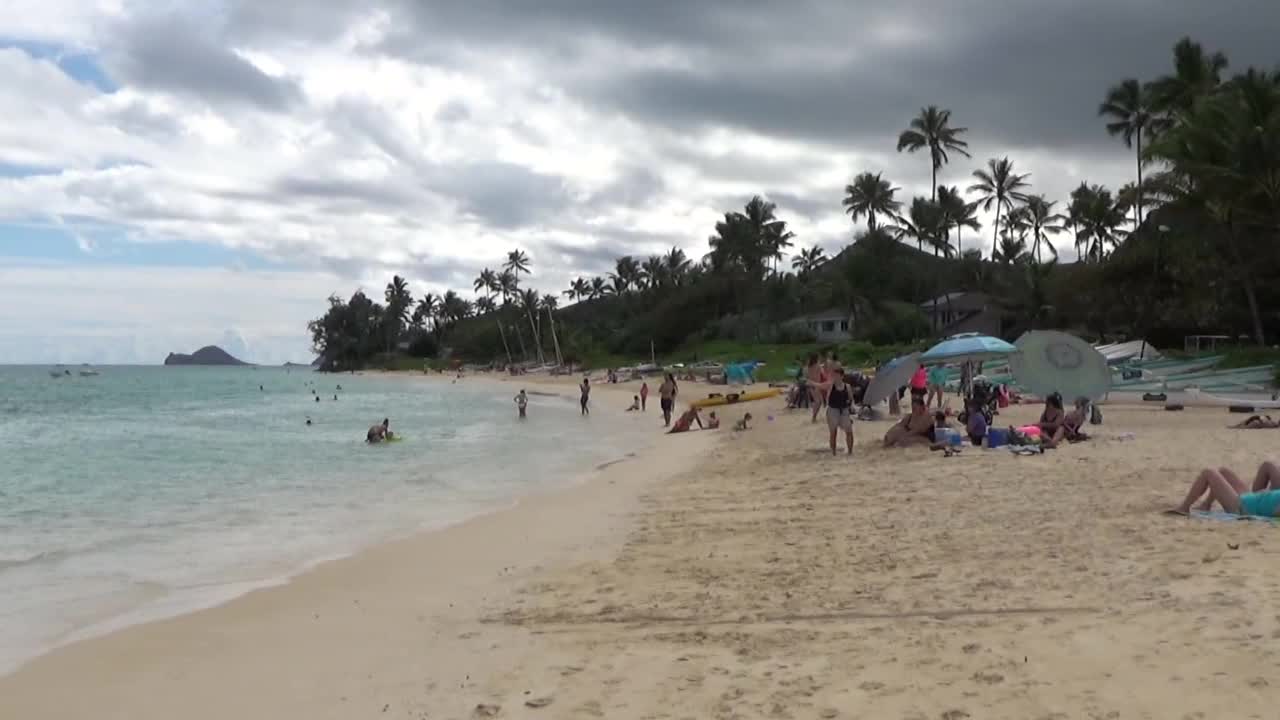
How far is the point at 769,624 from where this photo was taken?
5.14 meters

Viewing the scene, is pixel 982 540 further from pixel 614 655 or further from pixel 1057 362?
pixel 1057 362

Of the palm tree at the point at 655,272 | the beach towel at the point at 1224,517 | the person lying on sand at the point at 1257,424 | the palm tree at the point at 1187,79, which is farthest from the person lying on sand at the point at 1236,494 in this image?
the palm tree at the point at 655,272

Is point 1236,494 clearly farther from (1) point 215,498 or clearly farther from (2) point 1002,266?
(2) point 1002,266

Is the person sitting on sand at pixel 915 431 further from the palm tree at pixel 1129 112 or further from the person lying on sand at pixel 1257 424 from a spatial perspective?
the palm tree at pixel 1129 112

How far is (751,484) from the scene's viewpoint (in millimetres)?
11203

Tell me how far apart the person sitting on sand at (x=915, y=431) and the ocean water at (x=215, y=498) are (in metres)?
4.85

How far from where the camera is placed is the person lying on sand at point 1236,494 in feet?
22.0

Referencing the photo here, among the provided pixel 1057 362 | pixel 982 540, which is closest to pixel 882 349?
pixel 1057 362

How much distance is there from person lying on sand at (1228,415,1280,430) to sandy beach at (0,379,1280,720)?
6.21m

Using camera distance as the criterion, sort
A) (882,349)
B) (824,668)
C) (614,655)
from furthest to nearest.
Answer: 1. (882,349)
2. (614,655)
3. (824,668)

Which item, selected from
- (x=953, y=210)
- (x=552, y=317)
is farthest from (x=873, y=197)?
(x=552, y=317)

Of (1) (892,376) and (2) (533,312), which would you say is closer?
(1) (892,376)

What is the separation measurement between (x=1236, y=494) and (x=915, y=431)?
6169 mm

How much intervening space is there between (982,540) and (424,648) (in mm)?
3852
